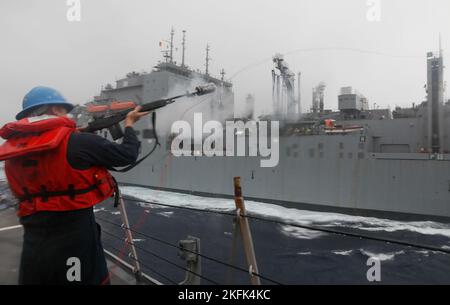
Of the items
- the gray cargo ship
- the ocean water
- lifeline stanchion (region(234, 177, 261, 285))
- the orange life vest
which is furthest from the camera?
the gray cargo ship

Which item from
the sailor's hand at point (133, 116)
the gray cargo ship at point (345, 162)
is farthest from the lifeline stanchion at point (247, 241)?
the gray cargo ship at point (345, 162)

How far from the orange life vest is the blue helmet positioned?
18 centimetres

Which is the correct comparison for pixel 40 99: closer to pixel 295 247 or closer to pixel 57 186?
pixel 57 186

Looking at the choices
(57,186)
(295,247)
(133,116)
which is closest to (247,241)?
(133,116)

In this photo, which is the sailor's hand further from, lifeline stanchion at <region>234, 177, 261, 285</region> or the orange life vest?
lifeline stanchion at <region>234, 177, 261, 285</region>

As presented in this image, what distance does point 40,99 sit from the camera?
1773 mm

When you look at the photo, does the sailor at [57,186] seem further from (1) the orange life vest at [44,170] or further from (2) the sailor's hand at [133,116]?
(2) the sailor's hand at [133,116]

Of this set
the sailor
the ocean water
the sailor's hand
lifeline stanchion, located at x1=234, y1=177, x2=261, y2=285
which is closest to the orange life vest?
the sailor

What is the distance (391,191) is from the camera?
50.4ft

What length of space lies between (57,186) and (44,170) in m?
0.10

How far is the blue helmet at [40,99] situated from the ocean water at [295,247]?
4095 mm

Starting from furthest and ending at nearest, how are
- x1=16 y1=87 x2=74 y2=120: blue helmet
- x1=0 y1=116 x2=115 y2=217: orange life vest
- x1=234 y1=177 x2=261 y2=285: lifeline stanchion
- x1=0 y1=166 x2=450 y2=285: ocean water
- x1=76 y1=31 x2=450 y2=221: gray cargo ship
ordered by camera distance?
x1=76 y1=31 x2=450 y2=221: gray cargo ship, x1=0 y1=166 x2=450 y2=285: ocean water, x1=234 y1=177 x2=261 y2=285: lifeline stanchion, x1=16 y1=87 x2=74 y2=120: blue helmet, x1=0 y1=116 x2=115 y2=217: orange life vest

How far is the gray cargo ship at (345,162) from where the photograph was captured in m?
14.9

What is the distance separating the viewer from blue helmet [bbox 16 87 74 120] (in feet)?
5.79
